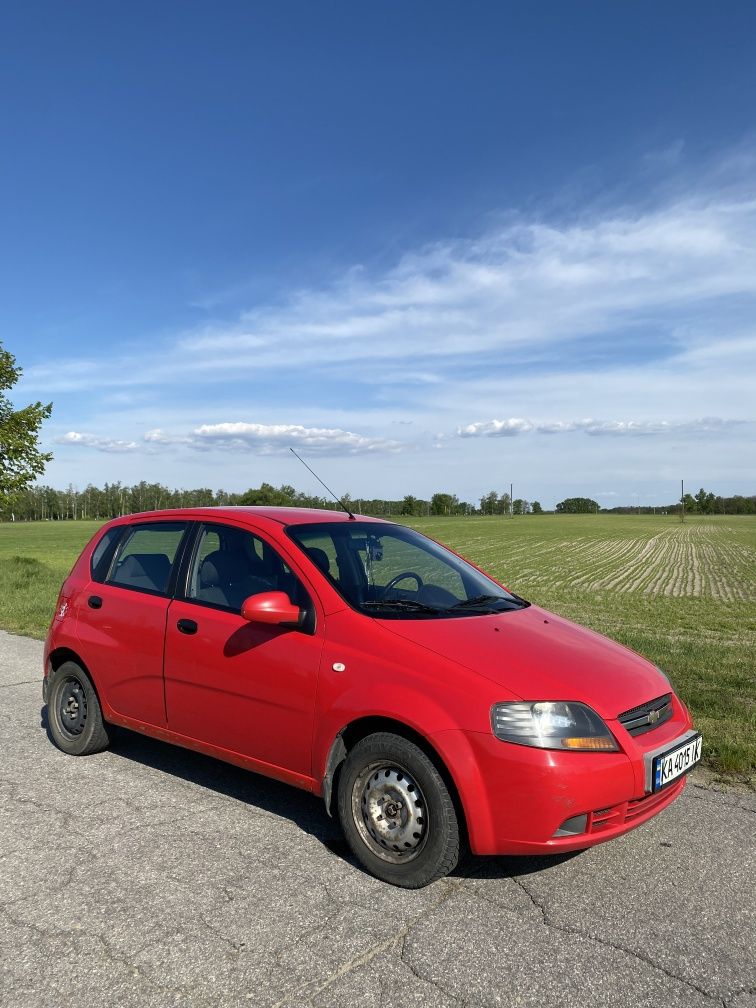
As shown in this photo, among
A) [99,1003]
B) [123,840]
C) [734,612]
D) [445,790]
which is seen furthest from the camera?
[734,612]

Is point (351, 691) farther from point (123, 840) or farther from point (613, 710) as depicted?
point (123, 840)

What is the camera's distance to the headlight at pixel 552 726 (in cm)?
321

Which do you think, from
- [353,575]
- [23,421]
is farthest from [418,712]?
[23,421]

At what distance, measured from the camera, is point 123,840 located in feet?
12.7

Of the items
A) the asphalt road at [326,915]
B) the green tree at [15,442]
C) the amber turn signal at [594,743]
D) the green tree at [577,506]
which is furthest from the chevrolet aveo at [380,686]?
the green tree at [577,506]

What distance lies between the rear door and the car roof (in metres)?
0.09

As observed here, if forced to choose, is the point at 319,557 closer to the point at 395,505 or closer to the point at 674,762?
the point at 674,762

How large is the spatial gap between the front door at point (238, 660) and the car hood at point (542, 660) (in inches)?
23.1

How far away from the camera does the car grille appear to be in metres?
3.44

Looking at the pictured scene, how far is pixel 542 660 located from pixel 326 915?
1.41 m

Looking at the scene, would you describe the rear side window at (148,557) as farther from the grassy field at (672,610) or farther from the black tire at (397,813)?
the grassy field at (672,610)

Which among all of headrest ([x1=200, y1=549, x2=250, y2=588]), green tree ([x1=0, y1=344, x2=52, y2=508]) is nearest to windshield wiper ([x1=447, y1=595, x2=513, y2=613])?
Answer: headrest ([x1=200, y1=549, x2=250, y2=588])

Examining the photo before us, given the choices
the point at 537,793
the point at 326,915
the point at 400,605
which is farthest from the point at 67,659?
the point at 537,793

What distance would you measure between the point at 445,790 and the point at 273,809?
143 centimetres
